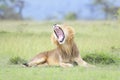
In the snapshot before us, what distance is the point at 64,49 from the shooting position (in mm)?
11594

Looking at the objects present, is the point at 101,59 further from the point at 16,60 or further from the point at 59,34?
the point at 16,60

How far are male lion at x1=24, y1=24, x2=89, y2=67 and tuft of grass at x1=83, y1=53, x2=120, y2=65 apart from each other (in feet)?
2.41

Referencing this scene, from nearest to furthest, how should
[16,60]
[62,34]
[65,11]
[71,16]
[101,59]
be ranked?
[62,34] < [101,59] < [16,60] < [71,16] < [65,11]

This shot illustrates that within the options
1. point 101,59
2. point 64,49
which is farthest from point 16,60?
point 101,59

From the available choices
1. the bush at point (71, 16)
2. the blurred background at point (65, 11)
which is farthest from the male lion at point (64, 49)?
the bush at point (71, 16)

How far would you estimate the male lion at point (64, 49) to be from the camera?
37.7ft

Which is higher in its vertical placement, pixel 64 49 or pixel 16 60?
pixel 64 49

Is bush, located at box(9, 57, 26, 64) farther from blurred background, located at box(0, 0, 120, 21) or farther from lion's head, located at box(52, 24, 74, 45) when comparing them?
blurred background, located at box(0, 0, 120, 21)

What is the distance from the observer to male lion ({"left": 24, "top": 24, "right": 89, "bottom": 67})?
11492 mm

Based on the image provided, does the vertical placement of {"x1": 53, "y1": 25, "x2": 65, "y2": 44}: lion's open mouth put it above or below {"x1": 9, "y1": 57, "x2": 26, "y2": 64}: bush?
above

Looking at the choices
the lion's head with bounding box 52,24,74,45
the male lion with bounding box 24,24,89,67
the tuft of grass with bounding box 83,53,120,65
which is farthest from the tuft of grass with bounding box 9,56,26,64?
the tuft of grass with bounding box 83,53,120,65

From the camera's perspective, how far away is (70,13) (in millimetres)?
51125

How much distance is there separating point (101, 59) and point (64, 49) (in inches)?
42.4

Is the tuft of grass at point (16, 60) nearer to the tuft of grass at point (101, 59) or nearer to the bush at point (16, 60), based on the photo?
the bush at point (16, 60)
